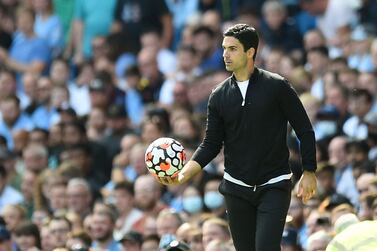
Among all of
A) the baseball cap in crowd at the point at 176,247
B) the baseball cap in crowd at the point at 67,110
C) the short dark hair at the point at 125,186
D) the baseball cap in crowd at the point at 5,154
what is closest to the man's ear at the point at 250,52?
the baseball cap in crowd at the point at 176,247

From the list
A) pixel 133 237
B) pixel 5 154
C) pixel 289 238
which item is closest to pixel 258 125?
pixel 289 238

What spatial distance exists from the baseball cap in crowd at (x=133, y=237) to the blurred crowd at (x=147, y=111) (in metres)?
0.02

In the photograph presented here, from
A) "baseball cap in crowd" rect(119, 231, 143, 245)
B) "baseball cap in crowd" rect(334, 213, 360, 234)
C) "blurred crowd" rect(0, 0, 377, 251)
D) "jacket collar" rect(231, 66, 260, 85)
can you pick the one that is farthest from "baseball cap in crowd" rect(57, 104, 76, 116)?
"jacket collar" rect(231, 66, 260, 85)

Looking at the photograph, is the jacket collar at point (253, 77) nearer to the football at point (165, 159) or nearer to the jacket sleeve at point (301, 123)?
the jacket sleeve at point (301, 123)

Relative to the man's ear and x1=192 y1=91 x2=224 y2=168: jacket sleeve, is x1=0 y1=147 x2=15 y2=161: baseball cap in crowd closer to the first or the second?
x1=192 y1=91 x2=224 y2=168: jacket sleeve

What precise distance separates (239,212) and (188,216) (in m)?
4.36

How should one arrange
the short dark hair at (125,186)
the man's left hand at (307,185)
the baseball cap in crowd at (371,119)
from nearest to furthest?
the man's left hand at (307,185), the baseball cap in crowd at (371,119), the short dark hair at (125,186)

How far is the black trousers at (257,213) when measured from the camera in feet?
31.7

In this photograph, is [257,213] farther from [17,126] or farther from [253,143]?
[17,126]

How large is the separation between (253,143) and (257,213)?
54 centimetres

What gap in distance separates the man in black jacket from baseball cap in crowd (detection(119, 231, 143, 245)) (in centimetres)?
350

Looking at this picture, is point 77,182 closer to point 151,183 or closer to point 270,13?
point 151,183

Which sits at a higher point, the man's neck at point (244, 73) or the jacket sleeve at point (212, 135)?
the man's neck at point (244, 73)

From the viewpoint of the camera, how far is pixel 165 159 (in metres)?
9.82
